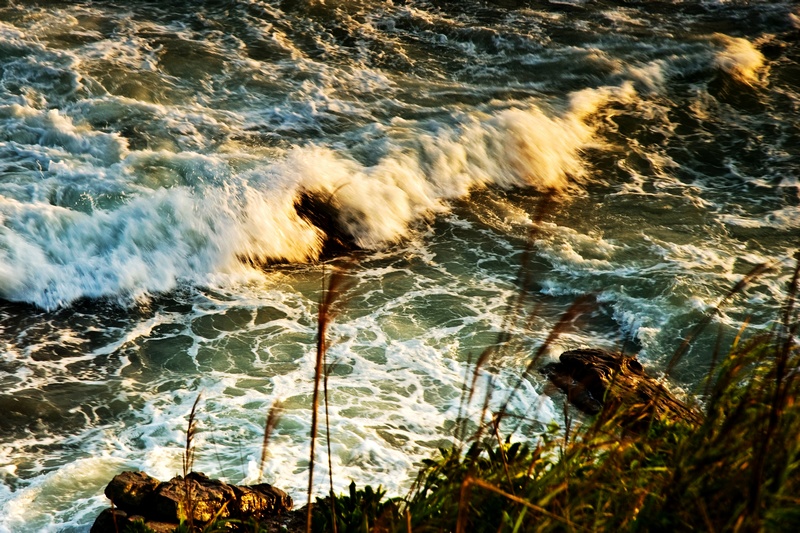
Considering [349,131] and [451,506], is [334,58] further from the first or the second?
[451,506]

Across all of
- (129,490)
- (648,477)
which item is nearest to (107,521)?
(129,490)

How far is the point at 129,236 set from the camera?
9.03 metres

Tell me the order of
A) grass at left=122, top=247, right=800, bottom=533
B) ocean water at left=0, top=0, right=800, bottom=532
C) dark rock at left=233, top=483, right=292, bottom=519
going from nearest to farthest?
1. grass at left=122, top=247, right=800, bottom=533
2. dark rock at left=233, top=483, right=292, bottom=519
3. ocean water at left=0, top=0, right=800, bottom=532

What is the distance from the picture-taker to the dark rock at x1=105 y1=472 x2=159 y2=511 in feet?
14.0

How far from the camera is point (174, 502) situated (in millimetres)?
4227

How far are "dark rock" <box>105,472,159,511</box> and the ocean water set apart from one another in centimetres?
89

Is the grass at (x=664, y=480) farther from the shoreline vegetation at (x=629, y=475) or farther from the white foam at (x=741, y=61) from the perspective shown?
the white foam at (x=741, y=61)

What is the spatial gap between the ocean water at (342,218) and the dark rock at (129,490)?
2.92 ft

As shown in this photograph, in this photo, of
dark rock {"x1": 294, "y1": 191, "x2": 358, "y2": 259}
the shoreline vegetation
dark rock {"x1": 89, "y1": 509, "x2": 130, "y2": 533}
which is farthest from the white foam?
dark rock {"x1": 89, "y1": 509, "x2": 130, "y2": 533}

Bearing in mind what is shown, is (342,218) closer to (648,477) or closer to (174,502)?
(174,502)

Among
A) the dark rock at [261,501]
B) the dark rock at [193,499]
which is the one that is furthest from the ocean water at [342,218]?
the dark rock at [193,499]

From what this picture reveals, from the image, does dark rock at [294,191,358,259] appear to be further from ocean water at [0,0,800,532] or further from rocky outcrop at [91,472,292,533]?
rocky outcrop at [91,472,292,533]

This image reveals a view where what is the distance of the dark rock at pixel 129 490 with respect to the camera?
169 inches

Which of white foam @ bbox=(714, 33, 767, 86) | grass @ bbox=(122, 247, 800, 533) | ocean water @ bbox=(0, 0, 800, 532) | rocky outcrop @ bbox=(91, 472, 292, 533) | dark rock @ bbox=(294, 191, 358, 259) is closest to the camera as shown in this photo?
grass @ bbox=(122, 247, 800, 533)
